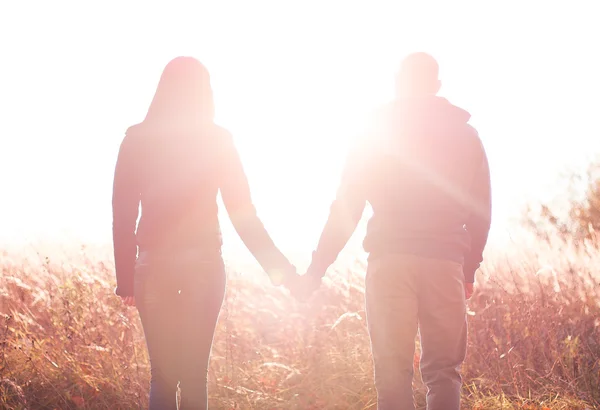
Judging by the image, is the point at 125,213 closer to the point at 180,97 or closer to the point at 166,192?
the point at 166,192

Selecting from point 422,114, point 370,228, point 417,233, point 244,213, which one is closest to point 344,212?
point 370,228

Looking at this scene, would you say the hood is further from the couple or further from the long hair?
the long hair

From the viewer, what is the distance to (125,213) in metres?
3.49

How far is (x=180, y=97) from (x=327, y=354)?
10.3ft

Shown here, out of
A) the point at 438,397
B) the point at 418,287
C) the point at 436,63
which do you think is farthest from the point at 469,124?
the point at 438,397

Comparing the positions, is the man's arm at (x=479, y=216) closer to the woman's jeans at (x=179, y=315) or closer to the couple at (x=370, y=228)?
the couple at (x=370, y=228)

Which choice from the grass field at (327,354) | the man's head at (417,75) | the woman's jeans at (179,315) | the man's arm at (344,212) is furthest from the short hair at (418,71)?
the grass field at (327,354)

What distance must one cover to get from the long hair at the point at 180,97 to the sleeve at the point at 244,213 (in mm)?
237

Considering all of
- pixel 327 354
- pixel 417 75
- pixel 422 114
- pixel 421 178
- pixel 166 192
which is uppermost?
pixel 417 75

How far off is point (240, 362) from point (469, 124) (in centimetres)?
337

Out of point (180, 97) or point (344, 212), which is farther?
point (344, 212)

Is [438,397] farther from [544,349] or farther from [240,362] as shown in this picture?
[240,362]

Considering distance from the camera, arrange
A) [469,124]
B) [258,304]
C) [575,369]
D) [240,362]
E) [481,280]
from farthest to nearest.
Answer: [258,304] → [481,280] → [240,362] → [575,369] → [469,124]

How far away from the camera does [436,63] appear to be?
142 inches
